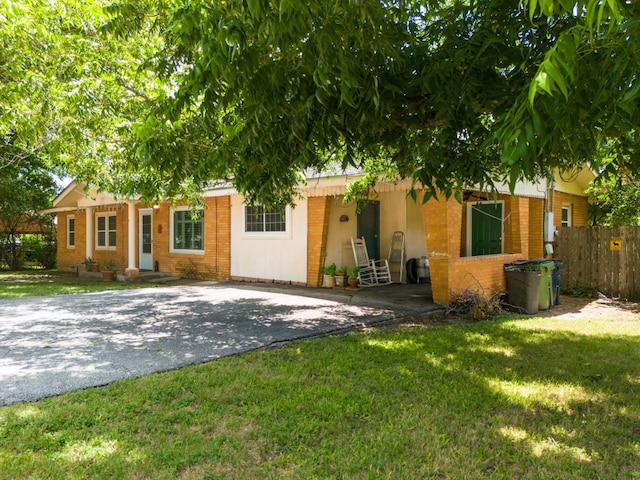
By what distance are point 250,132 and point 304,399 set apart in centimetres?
259

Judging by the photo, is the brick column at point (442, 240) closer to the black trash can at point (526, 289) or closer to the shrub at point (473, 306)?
the shrub at point (473, 306)

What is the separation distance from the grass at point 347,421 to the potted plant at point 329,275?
6.23 metres

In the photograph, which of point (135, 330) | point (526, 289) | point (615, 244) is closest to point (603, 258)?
point (615, 244)

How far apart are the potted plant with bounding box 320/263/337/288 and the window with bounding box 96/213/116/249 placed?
11.3 m

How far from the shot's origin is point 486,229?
11.9 m

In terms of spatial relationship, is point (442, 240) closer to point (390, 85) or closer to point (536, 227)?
point (536, 227)

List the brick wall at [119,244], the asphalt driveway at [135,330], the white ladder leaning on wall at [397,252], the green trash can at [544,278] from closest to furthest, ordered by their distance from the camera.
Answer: the asphalt driveway at [135,330], the green trash can at [544,278], the white ladder leaning on wall at [397,252], the brick wall at [119,244]

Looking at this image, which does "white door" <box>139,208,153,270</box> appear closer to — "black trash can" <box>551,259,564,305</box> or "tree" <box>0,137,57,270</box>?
"tree" <box>0,137,57,270</box>

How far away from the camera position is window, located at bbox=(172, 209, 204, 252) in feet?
50.6

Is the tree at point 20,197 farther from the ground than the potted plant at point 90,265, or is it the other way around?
the tree at point 20,197

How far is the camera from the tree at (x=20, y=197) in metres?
18.1

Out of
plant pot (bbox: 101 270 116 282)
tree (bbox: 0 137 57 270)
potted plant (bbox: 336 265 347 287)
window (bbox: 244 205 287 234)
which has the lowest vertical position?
plant pot (bbox: 101 270 116 282)

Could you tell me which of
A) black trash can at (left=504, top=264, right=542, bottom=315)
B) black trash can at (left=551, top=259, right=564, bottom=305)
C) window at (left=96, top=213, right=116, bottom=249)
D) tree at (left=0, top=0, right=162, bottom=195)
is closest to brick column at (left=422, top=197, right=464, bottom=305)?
black trash can at (left=504, top=264, right=542, bottom=315)

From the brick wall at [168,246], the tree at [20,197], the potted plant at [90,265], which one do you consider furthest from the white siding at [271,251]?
the tree at [20,197]
